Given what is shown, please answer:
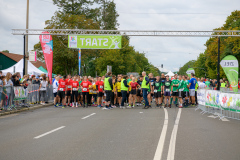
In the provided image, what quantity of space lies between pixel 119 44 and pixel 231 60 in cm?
880

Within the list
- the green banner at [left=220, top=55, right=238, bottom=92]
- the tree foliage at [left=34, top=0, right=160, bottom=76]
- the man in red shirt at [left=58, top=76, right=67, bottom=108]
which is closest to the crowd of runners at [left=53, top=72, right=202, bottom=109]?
the man in red shirt at [left=58, top=76, right=67, bottom=108]

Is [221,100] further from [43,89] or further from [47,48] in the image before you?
[47,48]

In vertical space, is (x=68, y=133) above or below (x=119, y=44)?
below

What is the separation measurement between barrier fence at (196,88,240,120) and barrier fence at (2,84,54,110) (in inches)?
390

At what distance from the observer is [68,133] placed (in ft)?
29.1

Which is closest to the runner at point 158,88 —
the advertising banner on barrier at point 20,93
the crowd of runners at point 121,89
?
the crowd of runners at point 121,89

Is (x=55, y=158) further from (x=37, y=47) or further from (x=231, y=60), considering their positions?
(x=37, y=47)

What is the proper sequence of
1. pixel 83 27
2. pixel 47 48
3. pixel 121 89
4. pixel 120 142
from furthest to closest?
pixel 83 27
pixel 47 48
pixel 121 89
pixel 120 142

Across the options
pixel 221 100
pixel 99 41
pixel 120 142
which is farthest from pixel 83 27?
pixel 120 142

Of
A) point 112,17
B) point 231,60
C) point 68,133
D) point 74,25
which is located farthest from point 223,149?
point 112,17

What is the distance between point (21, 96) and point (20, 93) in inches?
10.2

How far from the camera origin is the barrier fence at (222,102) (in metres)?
12.3

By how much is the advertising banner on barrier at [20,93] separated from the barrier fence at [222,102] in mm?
9889

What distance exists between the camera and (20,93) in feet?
55.3
